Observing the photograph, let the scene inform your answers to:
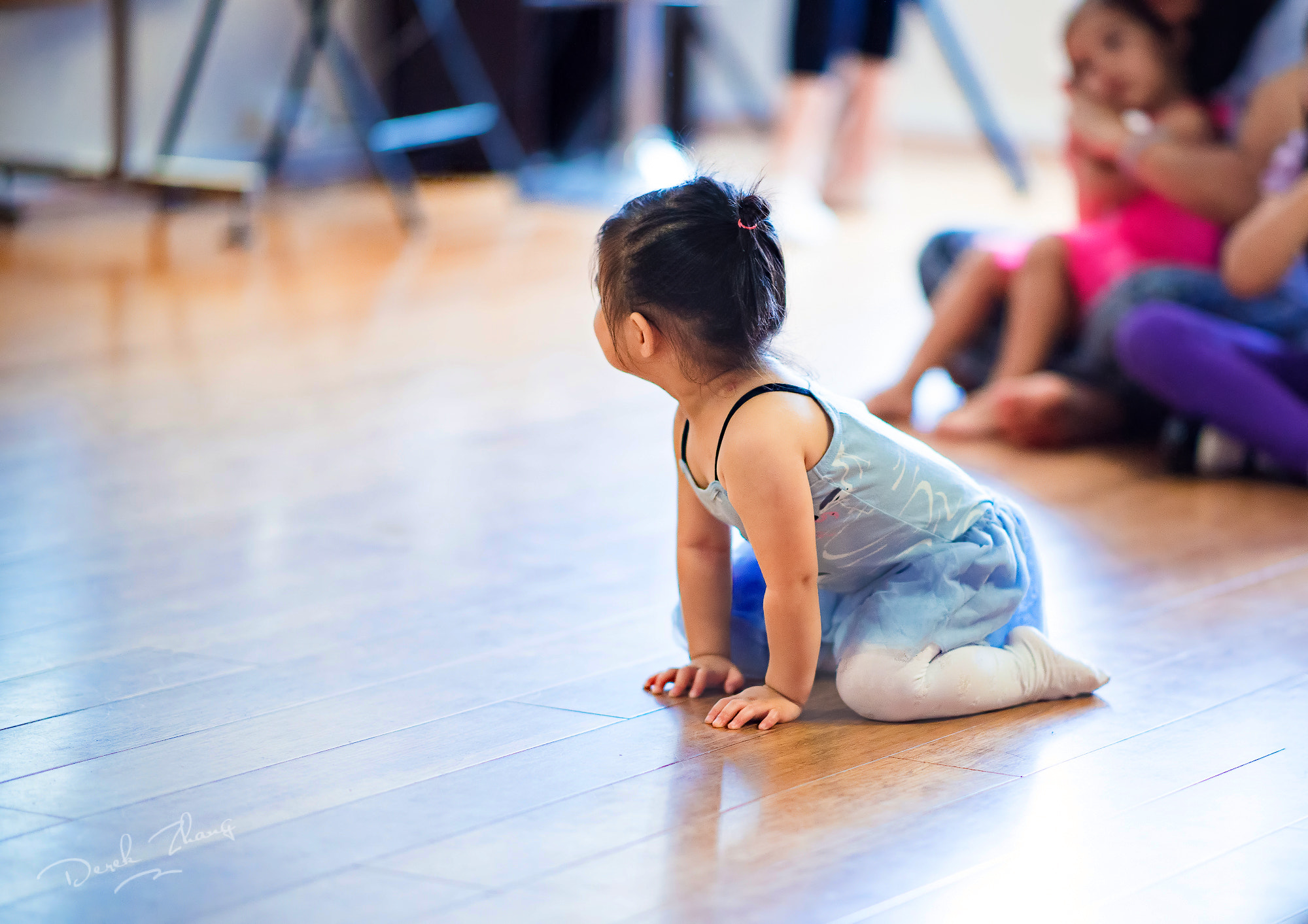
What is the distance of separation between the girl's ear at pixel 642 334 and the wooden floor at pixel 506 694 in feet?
0.94

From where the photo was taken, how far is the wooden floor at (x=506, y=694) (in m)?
0.92

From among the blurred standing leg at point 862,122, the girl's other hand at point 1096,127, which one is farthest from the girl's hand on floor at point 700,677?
the blurred standing leg at point 862,122

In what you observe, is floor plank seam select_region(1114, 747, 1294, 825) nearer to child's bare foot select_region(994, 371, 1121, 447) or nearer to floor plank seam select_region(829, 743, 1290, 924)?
floor plank seam select_region(829, 743, 1290, 924)

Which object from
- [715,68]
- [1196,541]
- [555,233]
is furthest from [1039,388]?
[715,68]

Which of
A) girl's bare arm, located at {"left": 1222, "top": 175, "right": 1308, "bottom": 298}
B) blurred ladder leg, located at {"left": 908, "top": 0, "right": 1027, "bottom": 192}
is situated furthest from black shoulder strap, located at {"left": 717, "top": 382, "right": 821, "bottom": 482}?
blurred ladder leg, located at {"left": 908, "top": 0, "right": 1027, "bottom": 192}

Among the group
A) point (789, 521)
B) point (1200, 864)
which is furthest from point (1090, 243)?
point (1200, 864)

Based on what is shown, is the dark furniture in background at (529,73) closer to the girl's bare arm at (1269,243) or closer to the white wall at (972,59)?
the white wall at (972,59)

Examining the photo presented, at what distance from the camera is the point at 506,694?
1240 mm

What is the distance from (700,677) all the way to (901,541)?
0.19 meters

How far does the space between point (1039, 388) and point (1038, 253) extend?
0.21m

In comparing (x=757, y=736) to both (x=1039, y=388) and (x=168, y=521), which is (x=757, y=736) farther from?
(x=1039, y=388)

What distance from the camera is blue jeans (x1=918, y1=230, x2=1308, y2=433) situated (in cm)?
202

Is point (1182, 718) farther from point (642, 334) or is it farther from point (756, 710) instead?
point (642, 334)

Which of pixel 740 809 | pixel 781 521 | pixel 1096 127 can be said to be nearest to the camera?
pixel 740 809
